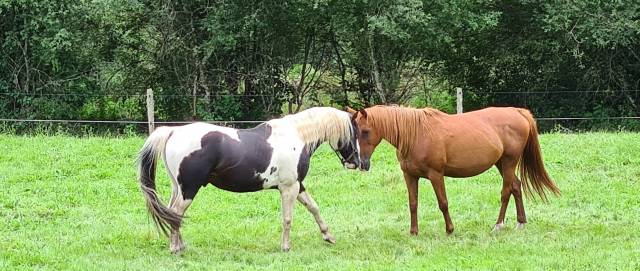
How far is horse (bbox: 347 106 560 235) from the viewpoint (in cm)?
684

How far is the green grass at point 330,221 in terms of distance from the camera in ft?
19.4

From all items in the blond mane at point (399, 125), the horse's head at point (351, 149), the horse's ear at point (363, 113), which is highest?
the horse's ear at point (363, 113)

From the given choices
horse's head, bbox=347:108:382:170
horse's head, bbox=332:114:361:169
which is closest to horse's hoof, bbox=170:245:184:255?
horse's head, bbox=332:114:361:169

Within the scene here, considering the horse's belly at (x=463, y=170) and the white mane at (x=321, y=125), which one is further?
the horse's belly at (x=463, y=170)

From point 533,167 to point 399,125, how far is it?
5.48ft

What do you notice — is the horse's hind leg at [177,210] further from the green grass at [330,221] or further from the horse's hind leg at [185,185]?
the green grass at [330,221]

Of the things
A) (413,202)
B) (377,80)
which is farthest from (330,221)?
(377,80)

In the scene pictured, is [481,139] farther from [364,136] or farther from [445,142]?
[364,136]

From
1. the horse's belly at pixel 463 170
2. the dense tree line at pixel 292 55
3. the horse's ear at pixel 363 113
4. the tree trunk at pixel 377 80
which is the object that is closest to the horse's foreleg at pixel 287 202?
the horse's ear at pixel 363 113

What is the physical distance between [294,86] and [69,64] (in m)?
5.31

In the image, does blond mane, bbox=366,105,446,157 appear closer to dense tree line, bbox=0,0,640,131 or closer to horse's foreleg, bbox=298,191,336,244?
horse's foreleg, bbox=298,191,336,244

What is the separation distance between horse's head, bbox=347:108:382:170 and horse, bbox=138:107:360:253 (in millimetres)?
94

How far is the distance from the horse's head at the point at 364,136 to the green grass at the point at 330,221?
775 millimetres

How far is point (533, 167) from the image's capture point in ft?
24.7
